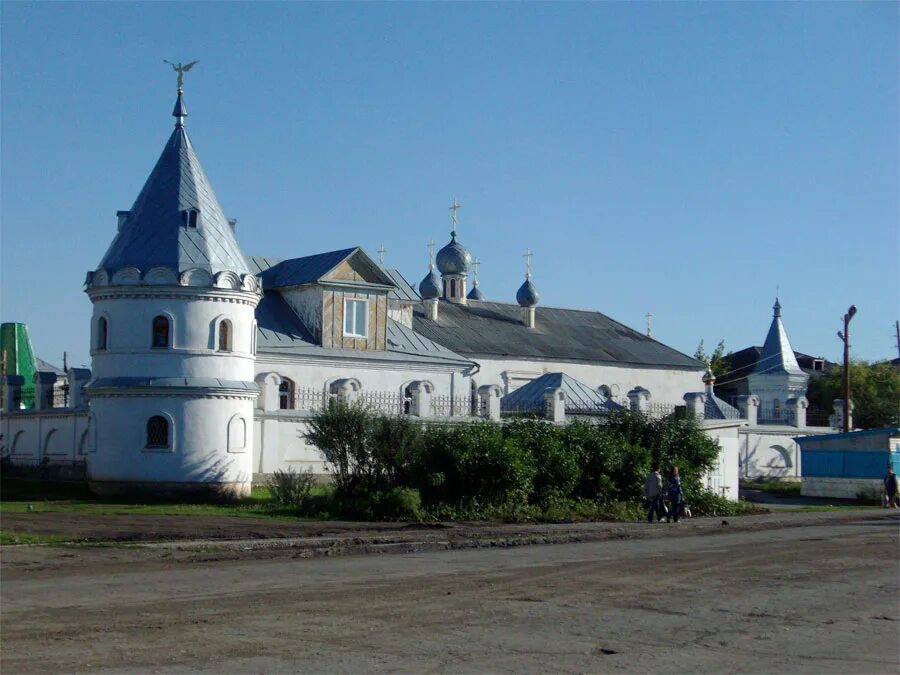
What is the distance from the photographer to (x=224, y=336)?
30.2 m

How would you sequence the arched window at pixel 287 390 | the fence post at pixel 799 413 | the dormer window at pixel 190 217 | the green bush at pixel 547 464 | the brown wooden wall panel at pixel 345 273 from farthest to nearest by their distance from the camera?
the fence post at pixel 799 413
the brown wooden wall panel at pixel 345 273
the arched window at pixel 287 390
the dormer window at pixel 190 217
the green bush at pixel 547 464

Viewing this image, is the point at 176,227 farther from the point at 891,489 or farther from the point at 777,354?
the point at 777,354

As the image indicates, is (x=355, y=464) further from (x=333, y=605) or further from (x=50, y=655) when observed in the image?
(x=50, y=655)

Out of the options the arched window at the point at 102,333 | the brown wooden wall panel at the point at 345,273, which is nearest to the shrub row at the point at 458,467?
the arched window at the point at 102,333

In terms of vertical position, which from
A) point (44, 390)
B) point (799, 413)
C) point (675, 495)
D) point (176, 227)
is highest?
point (176, 227)

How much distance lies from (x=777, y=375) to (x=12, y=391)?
4649 centimetres

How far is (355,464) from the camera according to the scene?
27172mm

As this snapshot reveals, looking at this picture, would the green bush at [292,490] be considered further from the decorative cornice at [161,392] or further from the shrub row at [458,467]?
the decorative cornice at [161,392]

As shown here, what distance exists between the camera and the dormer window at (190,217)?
30562mm

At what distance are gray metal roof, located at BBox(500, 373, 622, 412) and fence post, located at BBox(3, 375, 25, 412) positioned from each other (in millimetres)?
15801

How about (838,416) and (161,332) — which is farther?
(838,416)

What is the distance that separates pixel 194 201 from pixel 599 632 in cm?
2161

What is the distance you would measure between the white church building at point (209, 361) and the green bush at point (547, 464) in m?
4.95

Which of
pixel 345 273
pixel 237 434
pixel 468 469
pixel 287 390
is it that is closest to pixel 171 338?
pixel 237 434
